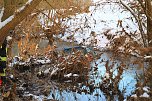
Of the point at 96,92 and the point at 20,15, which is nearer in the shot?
the point at 20,15

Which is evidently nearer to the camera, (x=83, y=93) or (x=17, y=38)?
(x=83, y=93)

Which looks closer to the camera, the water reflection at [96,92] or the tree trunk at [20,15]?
the tree trunk at [20,15]

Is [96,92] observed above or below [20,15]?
below

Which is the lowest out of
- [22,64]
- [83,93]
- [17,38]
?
[83,93]

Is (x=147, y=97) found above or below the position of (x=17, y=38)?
below

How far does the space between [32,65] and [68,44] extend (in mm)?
4144

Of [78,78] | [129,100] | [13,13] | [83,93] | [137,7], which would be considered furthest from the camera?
[78,78]

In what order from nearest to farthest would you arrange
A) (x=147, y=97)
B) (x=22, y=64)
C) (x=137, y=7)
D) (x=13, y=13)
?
(x=13, y=13) < (x=147, y=97) < (x=137, y=7) < (x=22, y=64)

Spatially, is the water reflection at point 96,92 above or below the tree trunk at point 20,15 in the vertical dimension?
below

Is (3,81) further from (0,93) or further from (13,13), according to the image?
(13,13)

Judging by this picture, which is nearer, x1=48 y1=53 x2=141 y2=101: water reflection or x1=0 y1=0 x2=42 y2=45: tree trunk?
x1=0 y1=0 x2=42 y2=45: tree trunk

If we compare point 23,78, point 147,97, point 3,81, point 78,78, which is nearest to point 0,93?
point 3,81

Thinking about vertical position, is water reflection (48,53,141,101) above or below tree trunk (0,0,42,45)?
below

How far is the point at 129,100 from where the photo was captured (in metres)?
9.41
